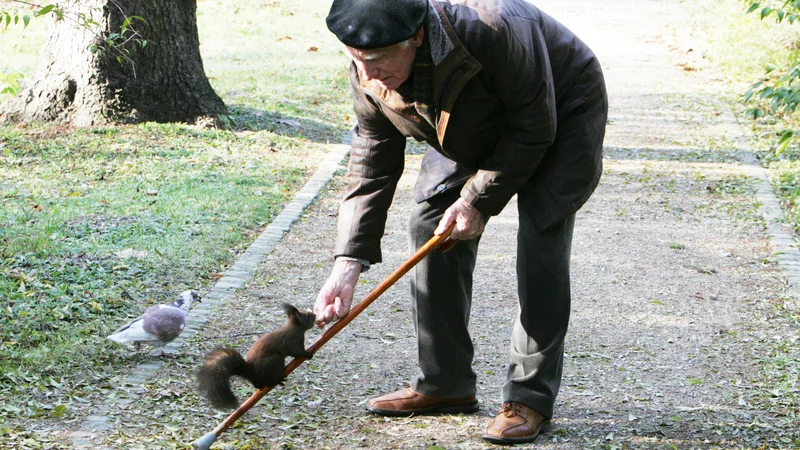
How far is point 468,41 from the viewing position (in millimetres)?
3064

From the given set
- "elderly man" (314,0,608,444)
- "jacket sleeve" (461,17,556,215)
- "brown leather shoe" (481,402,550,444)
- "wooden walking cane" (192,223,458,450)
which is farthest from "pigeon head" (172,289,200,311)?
"jacket sleeve" (461,17,556,215)

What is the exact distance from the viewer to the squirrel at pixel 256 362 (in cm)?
317

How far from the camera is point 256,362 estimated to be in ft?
10.9

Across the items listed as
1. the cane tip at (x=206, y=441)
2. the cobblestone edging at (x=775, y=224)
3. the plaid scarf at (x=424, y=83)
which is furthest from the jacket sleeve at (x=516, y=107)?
the cobblestone edging at (x=775, y=224)

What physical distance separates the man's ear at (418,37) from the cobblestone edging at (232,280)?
82.3 inches

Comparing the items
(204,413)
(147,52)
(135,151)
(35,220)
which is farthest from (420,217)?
(147,52)

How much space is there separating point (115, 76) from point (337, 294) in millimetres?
6427

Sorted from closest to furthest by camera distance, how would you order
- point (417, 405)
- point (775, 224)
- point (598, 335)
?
1. point (417, 405)
2. point (598, 335)
3. point (775, 224)

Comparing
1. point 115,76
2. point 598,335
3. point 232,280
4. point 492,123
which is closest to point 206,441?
point 492,123

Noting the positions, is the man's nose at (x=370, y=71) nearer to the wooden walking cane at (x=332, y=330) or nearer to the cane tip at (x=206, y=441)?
the wooden walking cane at (x=332, y=330)

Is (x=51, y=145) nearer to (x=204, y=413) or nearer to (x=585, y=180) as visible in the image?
(x=204, y=413)

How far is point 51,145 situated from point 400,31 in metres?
6.51

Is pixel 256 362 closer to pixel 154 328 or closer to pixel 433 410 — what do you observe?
pixel 433 410

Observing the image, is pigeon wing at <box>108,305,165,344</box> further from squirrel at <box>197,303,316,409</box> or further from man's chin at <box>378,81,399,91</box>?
man's chin at <box>378,81,399,91</box>
